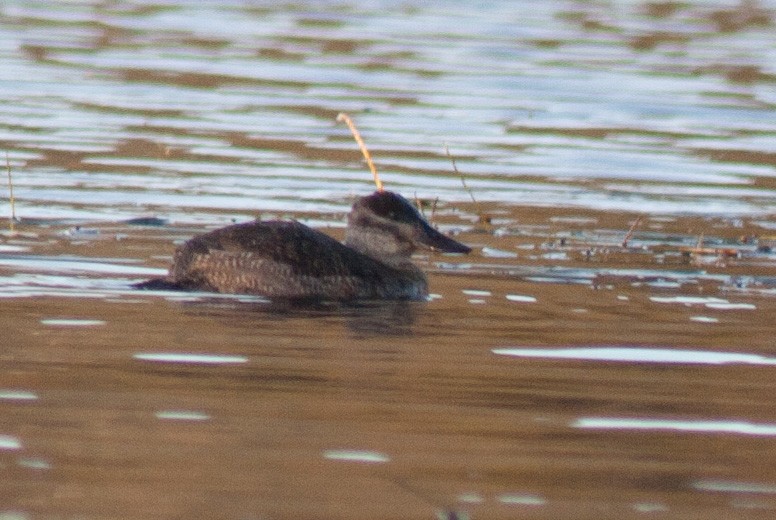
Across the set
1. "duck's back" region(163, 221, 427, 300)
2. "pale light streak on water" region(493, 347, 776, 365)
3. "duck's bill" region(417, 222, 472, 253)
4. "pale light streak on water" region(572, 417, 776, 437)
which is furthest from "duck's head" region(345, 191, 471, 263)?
"pale light streak on water" region(572, 417, 776, 437)

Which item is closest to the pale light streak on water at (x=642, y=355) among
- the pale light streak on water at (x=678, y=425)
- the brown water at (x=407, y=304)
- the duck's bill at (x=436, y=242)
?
the brown water at (x=407, y=304)

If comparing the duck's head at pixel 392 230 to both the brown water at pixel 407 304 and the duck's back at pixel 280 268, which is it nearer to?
the brown water at pixel 407 304

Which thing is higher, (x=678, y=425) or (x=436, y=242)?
(x=678, y=425)

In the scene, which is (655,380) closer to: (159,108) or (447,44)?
(159,108)

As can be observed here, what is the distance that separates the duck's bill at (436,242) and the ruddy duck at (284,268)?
32 centimetres

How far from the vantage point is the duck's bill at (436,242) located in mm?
11945

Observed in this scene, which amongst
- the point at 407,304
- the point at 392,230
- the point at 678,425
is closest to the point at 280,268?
the point at 407,304

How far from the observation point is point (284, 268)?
1114cm

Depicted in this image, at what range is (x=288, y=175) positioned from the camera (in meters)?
16.3

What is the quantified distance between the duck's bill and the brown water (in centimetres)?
18

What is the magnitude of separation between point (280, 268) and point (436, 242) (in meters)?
1.17

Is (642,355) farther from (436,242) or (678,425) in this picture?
(436,242)

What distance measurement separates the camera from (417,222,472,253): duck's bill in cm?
1195

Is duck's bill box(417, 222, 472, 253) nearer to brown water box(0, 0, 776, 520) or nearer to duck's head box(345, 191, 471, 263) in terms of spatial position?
duck's head box(345, 191, 471, 263)
